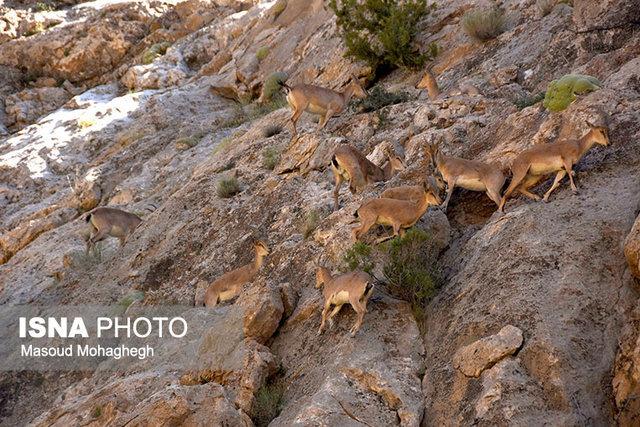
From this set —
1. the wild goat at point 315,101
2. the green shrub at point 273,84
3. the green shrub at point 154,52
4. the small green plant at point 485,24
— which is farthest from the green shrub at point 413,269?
the green shrub at point 154,52

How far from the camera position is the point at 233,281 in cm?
1183

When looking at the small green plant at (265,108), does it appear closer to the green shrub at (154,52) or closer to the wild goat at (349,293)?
the green shrub at (154,52)

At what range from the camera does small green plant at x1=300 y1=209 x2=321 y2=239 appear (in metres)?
11.7

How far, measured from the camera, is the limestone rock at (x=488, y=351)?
23.4 feet

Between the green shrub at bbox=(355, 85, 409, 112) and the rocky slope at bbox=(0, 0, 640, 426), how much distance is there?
1.11ft

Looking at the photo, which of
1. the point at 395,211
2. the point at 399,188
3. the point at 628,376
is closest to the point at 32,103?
the point at 399,188

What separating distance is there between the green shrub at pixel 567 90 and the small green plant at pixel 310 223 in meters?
4.24

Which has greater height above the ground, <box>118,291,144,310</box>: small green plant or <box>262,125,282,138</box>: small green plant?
<box>262,125,282,138</box>: small green plant

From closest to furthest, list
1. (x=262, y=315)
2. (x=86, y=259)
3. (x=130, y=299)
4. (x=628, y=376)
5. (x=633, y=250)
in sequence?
(x=628, y=376), (x=633, y=250), (x=262, y=315), (x=130, y=299), (x=86, y=259)

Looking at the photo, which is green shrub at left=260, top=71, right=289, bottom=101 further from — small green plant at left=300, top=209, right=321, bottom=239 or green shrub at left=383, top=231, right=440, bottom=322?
green shrub at left=383, top=231, right=440, bottom=322

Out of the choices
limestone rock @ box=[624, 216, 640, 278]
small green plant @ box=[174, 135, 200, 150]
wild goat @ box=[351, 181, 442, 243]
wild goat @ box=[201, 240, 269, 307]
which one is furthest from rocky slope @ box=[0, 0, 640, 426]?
wild goat @ box=[351, 181, 442, 243]

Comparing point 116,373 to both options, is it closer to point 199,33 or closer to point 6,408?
point 6,408

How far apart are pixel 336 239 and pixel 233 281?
2142mm

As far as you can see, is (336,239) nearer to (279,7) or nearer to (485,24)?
(485,24)
